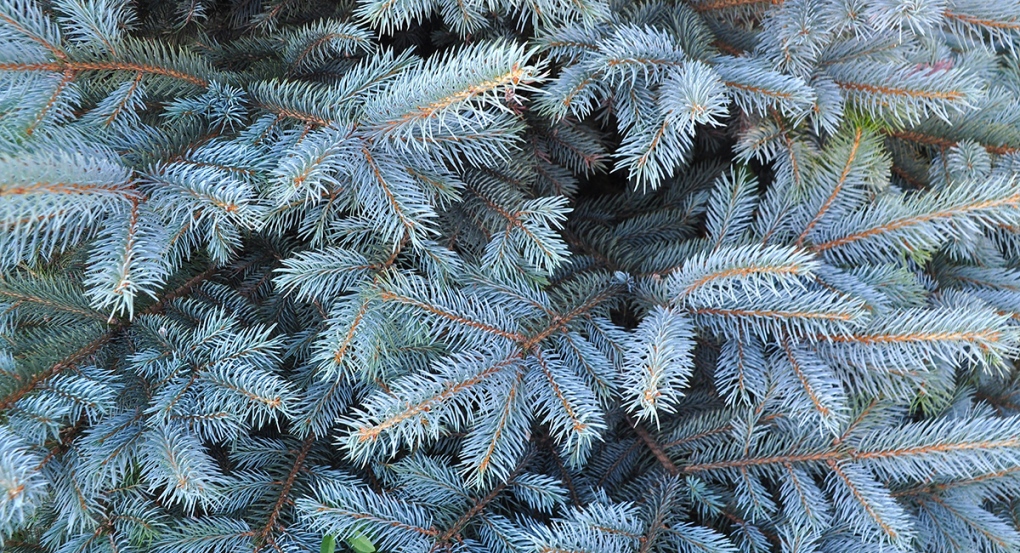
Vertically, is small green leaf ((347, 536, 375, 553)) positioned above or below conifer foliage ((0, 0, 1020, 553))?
below

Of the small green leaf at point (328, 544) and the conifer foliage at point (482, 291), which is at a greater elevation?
the conifer foliage at point (482, 291)

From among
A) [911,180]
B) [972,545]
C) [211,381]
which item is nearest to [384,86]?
[211,381]

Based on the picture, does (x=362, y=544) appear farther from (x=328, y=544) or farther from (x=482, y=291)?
(x=482, y=291)

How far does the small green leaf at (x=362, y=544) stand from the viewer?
0.86m

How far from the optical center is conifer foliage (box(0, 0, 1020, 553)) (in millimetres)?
793

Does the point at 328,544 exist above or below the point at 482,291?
below

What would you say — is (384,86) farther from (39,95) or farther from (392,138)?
(39,95)

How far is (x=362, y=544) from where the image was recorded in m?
0.86

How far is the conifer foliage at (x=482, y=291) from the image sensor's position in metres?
0.79

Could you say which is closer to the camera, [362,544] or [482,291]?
[362,544]

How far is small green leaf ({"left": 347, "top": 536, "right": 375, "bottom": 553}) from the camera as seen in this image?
0.86m

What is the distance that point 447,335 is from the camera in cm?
91

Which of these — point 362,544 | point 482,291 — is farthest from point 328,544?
point 482,291

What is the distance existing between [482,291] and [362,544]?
40 cm
